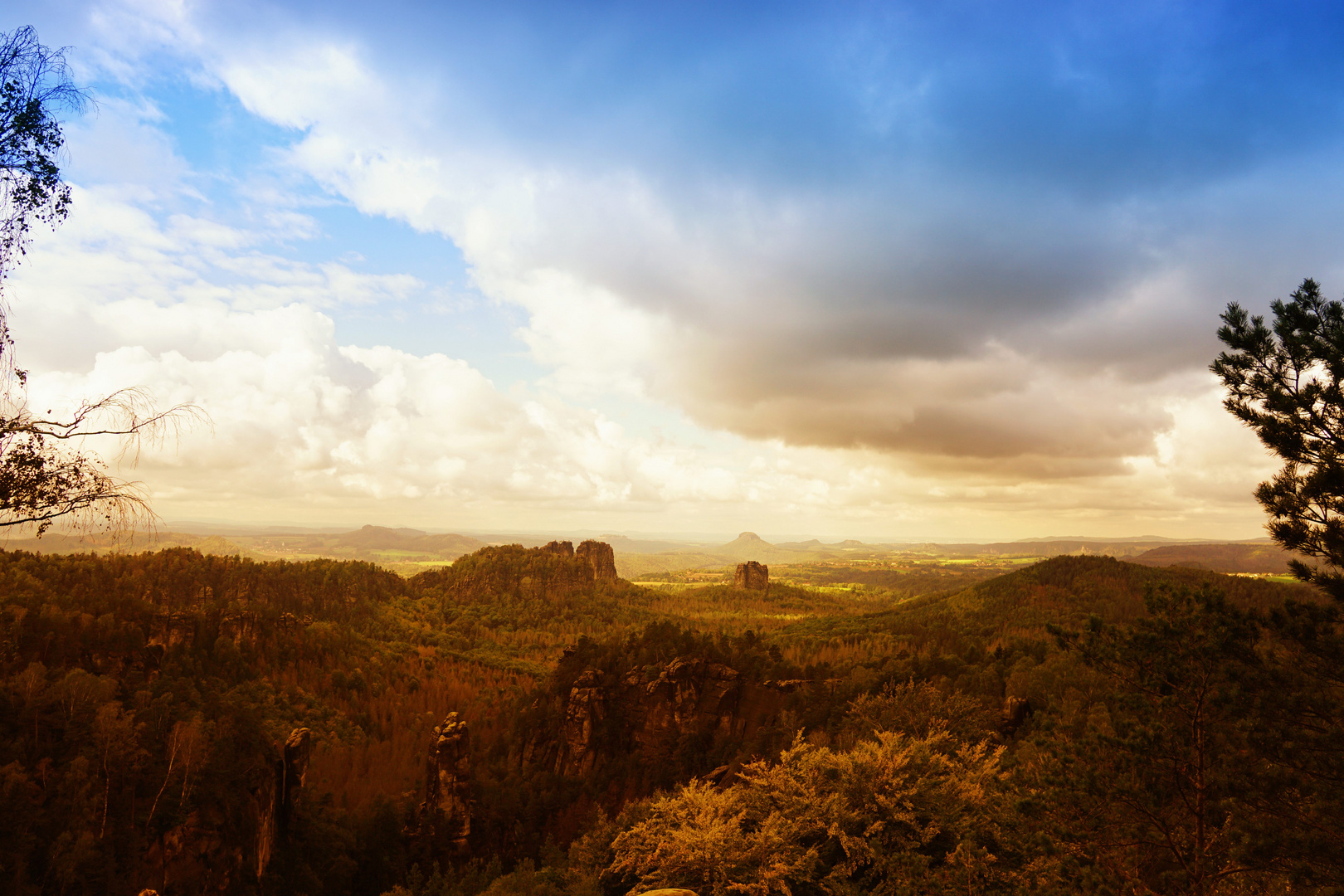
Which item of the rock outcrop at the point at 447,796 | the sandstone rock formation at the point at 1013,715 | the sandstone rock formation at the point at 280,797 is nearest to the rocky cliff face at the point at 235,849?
the sandstone rock formation at the point at 280,797

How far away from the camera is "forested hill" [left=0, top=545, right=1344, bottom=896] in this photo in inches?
902

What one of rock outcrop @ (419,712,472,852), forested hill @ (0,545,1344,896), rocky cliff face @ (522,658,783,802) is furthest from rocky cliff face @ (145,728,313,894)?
rocky cliff face @ (522,658,783,802)

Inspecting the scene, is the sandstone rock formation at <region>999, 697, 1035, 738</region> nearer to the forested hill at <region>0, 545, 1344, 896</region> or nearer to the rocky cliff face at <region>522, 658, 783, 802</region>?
the forested hill at <region>0, 545, 1344, 896</region>

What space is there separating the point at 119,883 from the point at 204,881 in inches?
278

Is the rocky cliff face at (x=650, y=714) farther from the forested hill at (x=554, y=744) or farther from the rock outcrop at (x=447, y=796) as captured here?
the rock outcrop at (x=447, y=796)

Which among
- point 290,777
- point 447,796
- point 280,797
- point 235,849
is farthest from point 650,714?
point 235,849

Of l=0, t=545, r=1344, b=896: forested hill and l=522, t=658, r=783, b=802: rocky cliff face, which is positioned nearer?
l=0, t=545, r=1344, b=896: forested hill

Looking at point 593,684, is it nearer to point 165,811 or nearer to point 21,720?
point 165,811

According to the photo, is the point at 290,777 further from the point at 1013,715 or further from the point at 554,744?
the point at 1013,715

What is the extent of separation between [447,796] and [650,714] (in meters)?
39.6

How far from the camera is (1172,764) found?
22.3 meters

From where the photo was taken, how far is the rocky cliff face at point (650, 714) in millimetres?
94875

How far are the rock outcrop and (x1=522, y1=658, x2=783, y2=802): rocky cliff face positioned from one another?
29.7 metres

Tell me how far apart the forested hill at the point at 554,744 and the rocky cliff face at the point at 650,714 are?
0.41 meters
